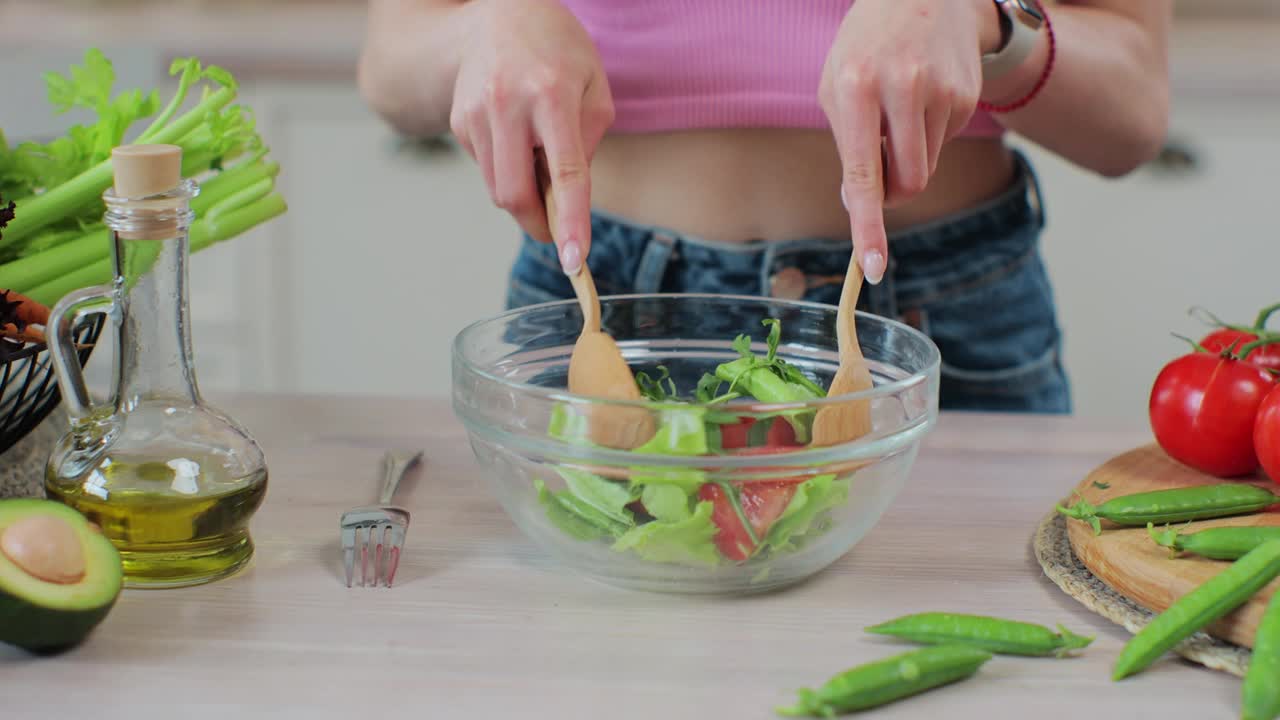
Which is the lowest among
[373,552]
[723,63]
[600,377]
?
[373,552]

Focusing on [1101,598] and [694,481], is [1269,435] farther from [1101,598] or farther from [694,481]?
[694,481]

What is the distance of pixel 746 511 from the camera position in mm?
815

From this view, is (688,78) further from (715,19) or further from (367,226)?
(367,226)

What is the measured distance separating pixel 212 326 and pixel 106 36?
718 mm

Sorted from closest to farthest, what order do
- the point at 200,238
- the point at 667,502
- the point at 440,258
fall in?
the point at 667,502
the point at 200,238
the point at 440,258

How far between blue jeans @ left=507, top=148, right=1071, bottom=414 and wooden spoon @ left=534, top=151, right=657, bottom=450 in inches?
16.4

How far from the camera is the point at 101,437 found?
829 millimetres

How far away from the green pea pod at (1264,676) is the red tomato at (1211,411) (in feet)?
1.01

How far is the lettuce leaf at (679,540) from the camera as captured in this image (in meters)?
0.80

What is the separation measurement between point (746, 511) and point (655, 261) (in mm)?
625

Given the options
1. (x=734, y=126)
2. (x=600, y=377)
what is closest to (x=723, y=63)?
(x=734, y=126)

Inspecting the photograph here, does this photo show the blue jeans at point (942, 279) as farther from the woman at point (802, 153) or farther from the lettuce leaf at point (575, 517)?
the lettuce leaf at point (575, 517)

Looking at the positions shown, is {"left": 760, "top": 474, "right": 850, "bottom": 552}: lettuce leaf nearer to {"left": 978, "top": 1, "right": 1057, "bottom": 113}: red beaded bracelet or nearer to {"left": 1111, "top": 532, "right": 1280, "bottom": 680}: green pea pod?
{"left": 1111, "top": 532, "right": 1280, "bottom": 680}: green pea pod

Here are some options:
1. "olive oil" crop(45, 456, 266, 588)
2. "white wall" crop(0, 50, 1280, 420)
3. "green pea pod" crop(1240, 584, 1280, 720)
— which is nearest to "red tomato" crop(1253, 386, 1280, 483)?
"green pea pod" crop(1240, 584, 1280, 720)
